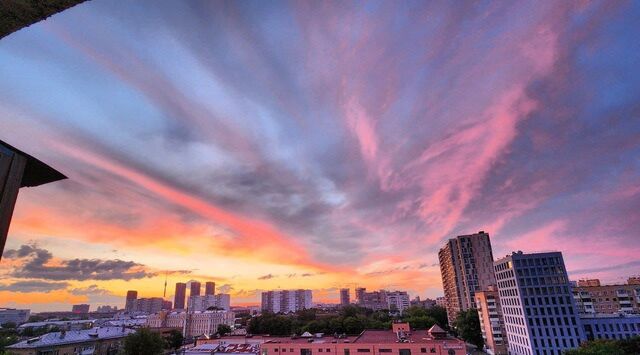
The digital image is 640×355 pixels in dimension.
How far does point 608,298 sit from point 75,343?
472ft

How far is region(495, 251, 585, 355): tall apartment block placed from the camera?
228 feet

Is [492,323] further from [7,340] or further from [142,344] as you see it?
Result: [7,340]

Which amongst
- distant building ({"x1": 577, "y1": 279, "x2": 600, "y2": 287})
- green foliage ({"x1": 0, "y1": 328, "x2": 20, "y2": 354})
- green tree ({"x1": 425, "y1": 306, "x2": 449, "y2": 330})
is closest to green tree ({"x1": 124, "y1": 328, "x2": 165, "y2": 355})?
green foliage ({"x1": 0, "y1": 328, "x2": 20, "y2": 354})

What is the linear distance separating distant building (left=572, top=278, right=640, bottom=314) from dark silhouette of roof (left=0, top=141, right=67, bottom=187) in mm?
121977

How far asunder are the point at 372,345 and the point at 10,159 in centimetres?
5861

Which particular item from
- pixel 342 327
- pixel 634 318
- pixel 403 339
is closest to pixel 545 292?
pixel 634 318

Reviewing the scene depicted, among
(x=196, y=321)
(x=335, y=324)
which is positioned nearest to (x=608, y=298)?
(x=335, y=324)

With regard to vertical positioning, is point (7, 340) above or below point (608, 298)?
below

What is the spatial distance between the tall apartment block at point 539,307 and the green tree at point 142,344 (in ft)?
266

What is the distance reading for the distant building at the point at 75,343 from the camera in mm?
60875

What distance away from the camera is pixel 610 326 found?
231ft

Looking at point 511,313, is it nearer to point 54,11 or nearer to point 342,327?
point 342,327

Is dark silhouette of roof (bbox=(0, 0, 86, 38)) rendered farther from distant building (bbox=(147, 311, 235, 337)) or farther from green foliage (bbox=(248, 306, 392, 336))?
distant building (bbox=(147, 311, 235, 337))

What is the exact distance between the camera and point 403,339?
190 ft
